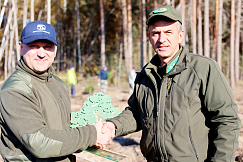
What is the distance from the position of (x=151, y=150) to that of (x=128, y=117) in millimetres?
533

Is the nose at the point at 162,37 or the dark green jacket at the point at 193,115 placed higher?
the nose at the point at 162,37

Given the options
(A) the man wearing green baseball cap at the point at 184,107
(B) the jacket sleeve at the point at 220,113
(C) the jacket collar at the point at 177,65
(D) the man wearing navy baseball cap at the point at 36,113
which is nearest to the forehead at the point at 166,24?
(A) the man wearing green baseball cap at the point at 184,107

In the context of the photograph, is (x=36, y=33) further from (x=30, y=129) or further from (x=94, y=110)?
(x=94, y=110)

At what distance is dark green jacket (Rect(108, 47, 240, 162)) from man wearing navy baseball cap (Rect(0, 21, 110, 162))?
62cm

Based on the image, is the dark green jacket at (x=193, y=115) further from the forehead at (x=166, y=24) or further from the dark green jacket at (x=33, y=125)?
the dark green jacket at (x=33, y=125)

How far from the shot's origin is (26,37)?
1.83 m

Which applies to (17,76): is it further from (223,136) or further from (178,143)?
(223,136)

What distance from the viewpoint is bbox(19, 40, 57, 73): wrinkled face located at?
1.87 meters

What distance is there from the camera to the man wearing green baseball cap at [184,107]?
1.71m

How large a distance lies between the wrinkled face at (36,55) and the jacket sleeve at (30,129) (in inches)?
12.1

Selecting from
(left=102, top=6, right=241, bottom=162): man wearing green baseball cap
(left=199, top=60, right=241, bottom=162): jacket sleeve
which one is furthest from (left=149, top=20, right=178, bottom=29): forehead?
(left=199, top=60, right=241, bottom=162): jacket sleeve

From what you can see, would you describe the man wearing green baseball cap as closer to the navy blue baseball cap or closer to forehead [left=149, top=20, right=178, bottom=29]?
forehead [left=149, top=20, right=178, bottom=29]

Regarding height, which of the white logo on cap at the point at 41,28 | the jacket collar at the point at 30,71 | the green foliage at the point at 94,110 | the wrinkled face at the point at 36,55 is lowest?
the green foliage at the point at 94,110

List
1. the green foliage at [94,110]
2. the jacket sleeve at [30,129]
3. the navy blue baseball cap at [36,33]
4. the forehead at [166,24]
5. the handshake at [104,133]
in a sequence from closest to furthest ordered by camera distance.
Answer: the jacket sleeve at [30,129], the navy blue baseball cap at [36,33], the forehead at [166,24], the handshake at [104,133], the green foliage at [94,110]
